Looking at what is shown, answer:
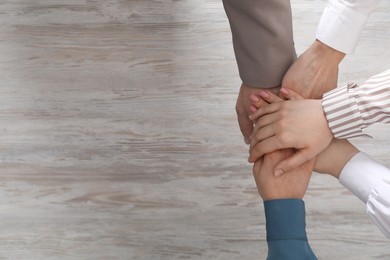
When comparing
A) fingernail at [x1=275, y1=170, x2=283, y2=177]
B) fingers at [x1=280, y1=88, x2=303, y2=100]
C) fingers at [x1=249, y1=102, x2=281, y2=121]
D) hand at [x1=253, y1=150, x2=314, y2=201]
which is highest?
fingers at [x1=280, y1=88, x2=303, y2=100]

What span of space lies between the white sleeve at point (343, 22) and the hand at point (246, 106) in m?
0.12

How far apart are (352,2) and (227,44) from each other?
48cm

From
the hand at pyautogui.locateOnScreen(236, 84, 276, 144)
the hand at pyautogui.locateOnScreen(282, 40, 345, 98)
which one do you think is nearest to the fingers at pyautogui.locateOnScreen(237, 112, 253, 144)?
the hand at pyautogui.locateOnScreen(236, 84, 276, 144)

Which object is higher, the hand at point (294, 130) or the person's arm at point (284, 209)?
the hand at point (294, 130)

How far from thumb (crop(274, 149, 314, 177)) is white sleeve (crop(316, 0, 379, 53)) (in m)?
0.17

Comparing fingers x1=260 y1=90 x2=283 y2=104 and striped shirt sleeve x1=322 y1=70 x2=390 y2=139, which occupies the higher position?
striped shirt sleeve x1=322 y1=70 x2=390 y2=139

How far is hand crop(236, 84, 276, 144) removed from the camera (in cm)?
105

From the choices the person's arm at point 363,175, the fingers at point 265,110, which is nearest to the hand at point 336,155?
the person's arm at point 363,175

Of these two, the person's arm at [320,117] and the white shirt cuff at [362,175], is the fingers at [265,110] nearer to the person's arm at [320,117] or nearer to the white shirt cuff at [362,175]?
the person's arm at [320,117]

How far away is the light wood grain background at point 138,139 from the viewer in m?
1.17

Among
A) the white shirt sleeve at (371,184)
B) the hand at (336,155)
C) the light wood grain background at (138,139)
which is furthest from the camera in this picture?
the light wood grain background at (138,139)

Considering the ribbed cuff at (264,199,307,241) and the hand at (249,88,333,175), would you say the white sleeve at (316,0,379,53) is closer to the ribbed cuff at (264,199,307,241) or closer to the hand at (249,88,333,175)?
the hand at (249,88,333,175)

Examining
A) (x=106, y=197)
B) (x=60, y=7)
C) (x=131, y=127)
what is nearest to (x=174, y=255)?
(x=106, y=197)

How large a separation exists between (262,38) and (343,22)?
0.42ft
